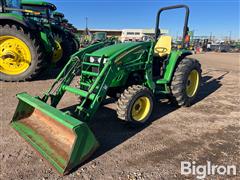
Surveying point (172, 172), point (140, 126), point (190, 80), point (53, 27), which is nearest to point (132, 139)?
point (140, 126)

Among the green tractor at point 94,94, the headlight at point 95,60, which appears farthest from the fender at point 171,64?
the headlight at point 95,60

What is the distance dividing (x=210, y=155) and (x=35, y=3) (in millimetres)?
9160

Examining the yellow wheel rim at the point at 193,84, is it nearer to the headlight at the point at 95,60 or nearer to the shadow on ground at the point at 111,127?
the shadow on ground at the point at 111,127

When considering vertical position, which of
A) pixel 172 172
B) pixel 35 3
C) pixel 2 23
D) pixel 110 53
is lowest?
pixel 172 172

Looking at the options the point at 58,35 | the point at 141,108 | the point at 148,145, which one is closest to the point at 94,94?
the point at 141,108

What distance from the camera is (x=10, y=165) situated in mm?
2676

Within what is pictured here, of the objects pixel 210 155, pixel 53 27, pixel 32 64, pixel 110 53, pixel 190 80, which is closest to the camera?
pixel 210 155

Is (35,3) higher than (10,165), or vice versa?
(35,3)

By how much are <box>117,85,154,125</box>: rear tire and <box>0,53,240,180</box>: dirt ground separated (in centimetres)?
24

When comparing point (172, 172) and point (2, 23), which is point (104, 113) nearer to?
point (172, 172)

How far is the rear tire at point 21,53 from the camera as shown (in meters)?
6.31

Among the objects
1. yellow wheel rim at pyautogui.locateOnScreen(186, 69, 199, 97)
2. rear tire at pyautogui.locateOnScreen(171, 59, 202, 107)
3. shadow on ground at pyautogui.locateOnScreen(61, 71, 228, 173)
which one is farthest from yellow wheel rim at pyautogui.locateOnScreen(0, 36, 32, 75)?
yellow wheel rim at pyautogui.locateOnScreen(186, 69, 199, 97)

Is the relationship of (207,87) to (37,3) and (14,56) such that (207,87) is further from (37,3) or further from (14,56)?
(37,3)

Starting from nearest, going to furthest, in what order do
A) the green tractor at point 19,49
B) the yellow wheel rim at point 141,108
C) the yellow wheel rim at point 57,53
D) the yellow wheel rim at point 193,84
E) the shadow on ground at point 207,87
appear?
the yellow wheel rim at point 141,108 < the yellow wheel rim at point 193,84 < the shadow on ground at point 207,87 < the green tractor at point 19,49 < the yellow wheel rim at point 57,53
